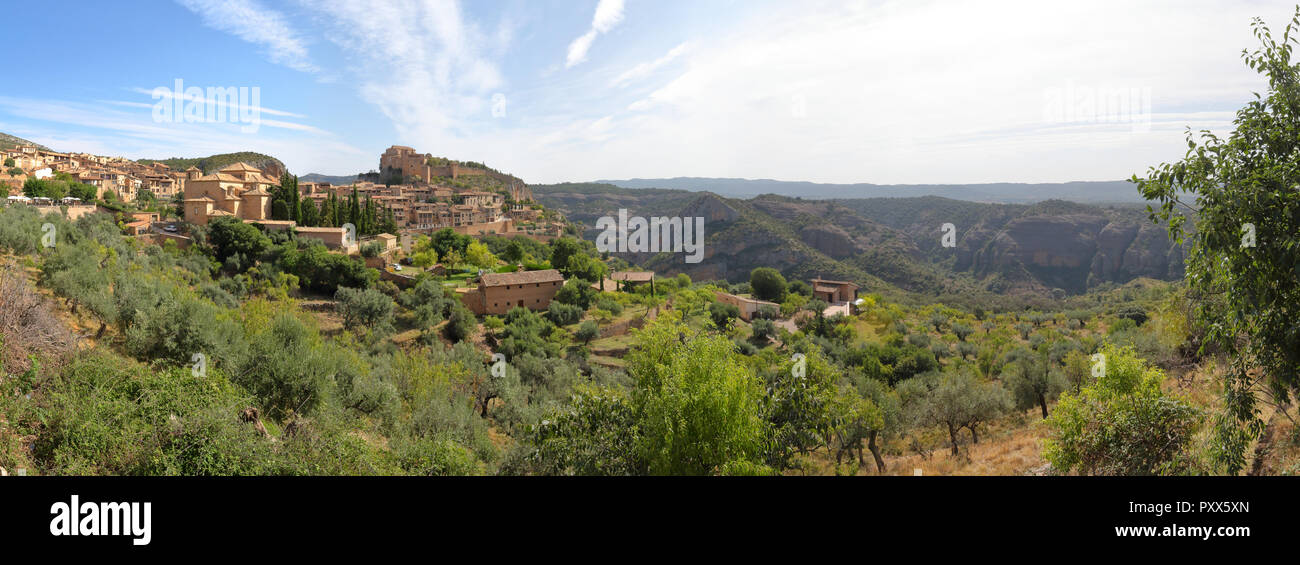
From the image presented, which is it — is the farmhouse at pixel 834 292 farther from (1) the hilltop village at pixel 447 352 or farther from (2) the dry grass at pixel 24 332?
(2) the dry grass at pixel 24 332

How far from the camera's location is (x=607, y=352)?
30.7 m

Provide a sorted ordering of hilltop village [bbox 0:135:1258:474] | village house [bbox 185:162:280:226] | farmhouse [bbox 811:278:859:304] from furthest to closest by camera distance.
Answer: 1. farmhouse [bbox 811:278:859:304]
2. village house [bbox 185:162:280:226]
3. hilltop village [bbox 0:135:1258:474]

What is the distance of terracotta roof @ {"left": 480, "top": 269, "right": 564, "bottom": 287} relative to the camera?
3417cm

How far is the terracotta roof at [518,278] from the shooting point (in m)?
34.2

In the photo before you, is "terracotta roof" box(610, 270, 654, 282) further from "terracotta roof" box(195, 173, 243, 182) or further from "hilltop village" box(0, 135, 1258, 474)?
"terracotta roof" box(195, 173, 243, 182)

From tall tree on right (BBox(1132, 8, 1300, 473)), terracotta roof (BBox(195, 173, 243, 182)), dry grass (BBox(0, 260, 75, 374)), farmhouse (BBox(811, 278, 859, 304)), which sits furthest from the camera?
farmhouse (BBox(811, 278, 859, 304))

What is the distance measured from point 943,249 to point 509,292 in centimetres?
10211

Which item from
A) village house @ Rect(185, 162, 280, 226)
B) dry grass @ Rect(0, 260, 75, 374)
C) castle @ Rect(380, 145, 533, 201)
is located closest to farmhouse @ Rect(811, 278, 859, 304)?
village house @ Rect(185, 162, 280, 226)

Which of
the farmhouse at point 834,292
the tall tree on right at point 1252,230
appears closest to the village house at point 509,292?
the farmhouse at point 834,292

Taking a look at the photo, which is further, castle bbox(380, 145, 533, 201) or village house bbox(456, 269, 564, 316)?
castle bbox(380, 145, 533, 201)

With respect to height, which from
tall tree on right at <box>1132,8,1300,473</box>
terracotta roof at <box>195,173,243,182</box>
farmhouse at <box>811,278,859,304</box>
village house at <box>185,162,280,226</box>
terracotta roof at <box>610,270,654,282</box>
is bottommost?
farmhouse at <box>811,278,859,304</box>
